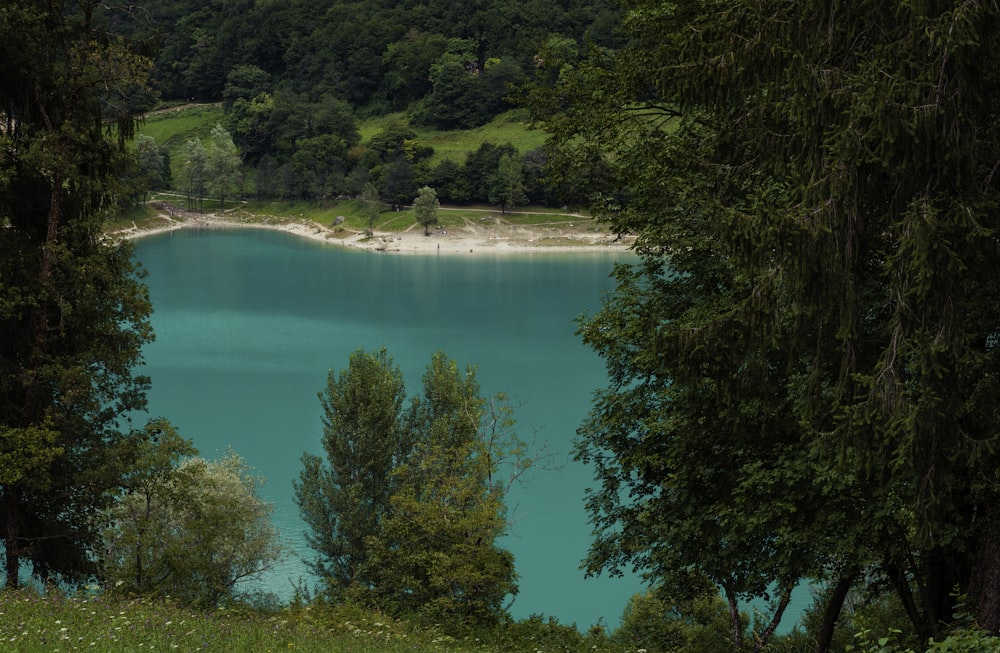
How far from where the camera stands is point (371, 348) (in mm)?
57375

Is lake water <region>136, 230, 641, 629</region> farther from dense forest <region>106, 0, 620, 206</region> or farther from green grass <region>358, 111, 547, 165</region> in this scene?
green grass <region>358, 111, 547, 165</region>

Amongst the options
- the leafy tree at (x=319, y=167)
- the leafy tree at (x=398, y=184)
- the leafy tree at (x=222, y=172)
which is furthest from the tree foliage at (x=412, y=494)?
the leafy tree at (x=222, y=172)

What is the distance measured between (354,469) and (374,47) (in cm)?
15062

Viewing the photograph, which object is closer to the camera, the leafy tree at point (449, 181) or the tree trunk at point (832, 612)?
the tree trunk at point (832, 612)

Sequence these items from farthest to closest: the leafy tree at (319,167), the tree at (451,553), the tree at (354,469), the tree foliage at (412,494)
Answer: the leafy tree at (319,167) → the tree at (354,469) → the tree foliage at (412,494) → the tree at (451,553)

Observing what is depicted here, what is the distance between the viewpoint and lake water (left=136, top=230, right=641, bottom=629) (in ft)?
102

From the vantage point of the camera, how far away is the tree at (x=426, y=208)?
112 metres

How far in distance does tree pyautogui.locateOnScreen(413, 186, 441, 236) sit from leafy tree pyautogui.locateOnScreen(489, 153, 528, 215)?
710 cm

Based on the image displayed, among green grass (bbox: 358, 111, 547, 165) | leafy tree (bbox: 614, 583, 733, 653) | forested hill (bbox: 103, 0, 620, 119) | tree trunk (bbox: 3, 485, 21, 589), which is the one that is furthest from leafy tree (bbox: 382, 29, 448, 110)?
tree trunk (bbox: 3, 485, 21, 589)

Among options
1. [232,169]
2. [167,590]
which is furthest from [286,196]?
[167,590]

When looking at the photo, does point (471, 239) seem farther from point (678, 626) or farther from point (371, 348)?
point (678, 626)

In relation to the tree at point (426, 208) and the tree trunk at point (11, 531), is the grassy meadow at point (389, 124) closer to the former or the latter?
the tree at point (426, 208)

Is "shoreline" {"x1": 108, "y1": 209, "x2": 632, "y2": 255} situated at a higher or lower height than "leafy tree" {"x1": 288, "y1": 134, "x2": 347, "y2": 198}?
lower

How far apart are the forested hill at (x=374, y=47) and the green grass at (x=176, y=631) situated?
418ft
